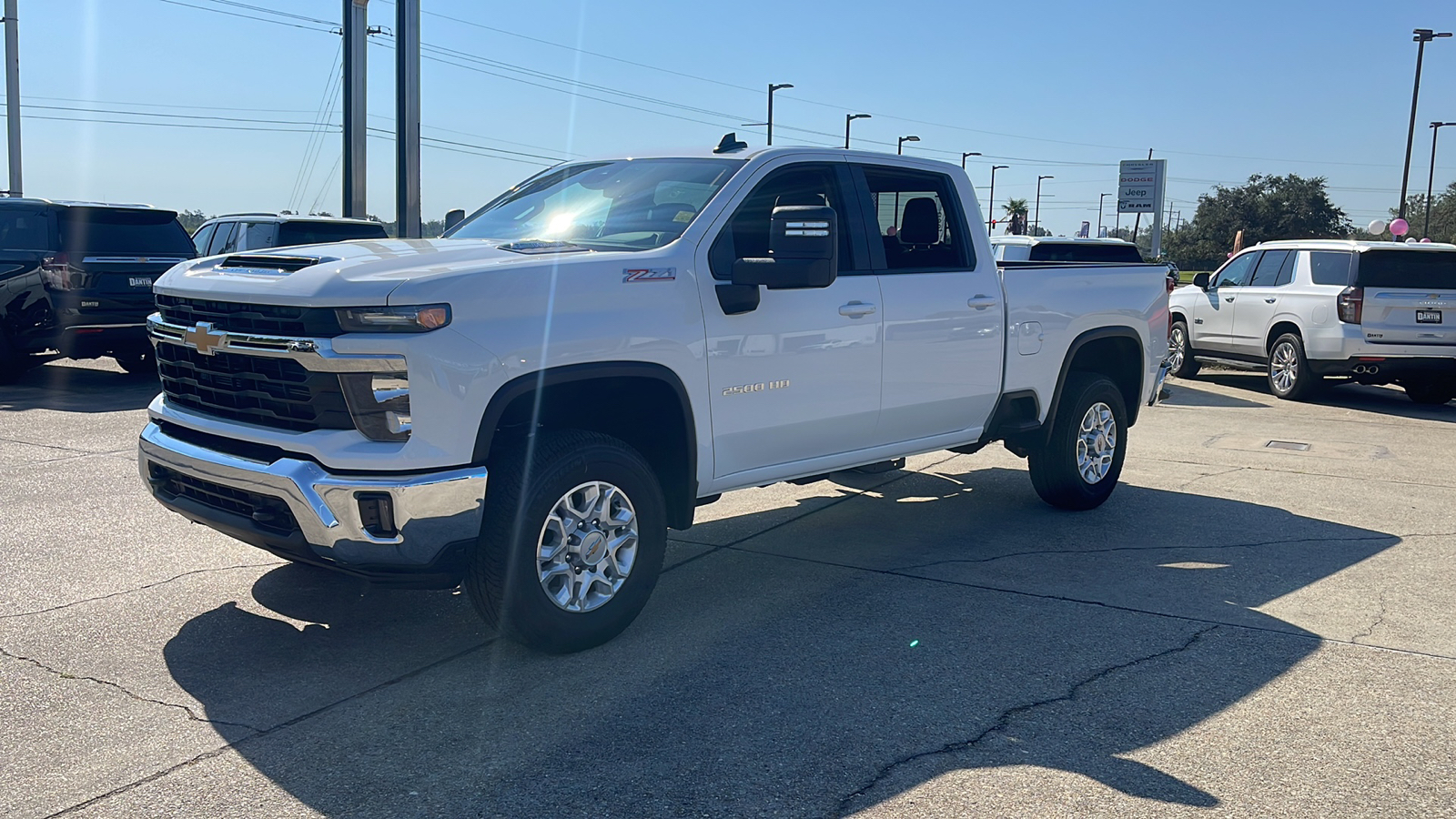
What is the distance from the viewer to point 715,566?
6.02 metres

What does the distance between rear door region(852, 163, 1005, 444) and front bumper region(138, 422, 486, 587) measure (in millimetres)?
2444

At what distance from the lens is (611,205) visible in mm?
5469

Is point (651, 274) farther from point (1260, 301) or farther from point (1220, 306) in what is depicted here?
point (1220, 306)

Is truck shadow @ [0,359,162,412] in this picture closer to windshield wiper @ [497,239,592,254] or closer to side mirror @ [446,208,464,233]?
side mirror @ [446,208,464,233]

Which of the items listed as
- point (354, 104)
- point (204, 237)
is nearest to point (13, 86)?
point (354, 104)

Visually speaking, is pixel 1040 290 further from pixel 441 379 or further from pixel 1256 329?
pixel 1256 329

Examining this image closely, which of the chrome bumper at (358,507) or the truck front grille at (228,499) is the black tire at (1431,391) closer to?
the chrome bumper at (358,507)

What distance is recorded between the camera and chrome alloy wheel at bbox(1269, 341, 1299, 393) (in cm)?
1410

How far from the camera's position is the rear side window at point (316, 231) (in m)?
13.7

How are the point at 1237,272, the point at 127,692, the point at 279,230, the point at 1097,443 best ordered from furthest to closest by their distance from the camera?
the point at 1237,272, the point at 279,230, the point at 1097,443, the point at 127,692

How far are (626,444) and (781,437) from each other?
3.00 ft

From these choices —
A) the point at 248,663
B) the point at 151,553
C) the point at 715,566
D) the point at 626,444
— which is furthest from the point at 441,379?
the point at 151,553

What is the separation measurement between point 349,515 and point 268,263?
1.14 m

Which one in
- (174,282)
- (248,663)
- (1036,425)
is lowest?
(248,663)
